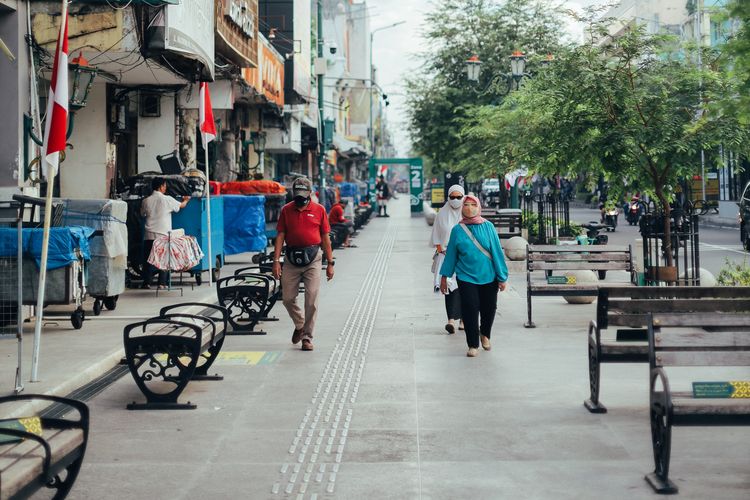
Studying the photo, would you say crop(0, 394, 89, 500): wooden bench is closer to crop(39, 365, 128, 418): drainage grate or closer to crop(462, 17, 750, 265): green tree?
crop(39, 365, 128, 418): drainage grate

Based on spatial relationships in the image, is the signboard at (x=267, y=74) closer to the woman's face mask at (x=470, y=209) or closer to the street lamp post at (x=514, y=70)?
the street lamp post at (x=514, y=70)

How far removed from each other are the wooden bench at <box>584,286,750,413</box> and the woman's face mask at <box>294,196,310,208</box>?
13.6ft

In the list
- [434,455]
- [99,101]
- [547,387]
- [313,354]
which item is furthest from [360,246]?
[434,455]

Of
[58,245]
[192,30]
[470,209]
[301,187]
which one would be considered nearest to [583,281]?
[470,209]

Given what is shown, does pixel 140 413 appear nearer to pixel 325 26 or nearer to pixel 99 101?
pixel 99 101

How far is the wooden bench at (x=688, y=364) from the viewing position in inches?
246

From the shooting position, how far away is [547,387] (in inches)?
385

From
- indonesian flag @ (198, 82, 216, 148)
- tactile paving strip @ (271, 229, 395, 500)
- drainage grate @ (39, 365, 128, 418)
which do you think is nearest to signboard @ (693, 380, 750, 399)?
tactile paving strip @ (271, 229, 395, 500)

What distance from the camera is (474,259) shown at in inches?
466

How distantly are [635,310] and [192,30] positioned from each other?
1227cm

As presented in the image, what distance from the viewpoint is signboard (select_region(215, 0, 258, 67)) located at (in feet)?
76.2

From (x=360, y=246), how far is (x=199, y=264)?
15.6 meters

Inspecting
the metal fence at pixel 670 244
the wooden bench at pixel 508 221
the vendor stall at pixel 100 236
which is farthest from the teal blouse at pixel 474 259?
the wooden bench at pixel 508 221

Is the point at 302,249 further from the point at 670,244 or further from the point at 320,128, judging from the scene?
the point at 320,128
